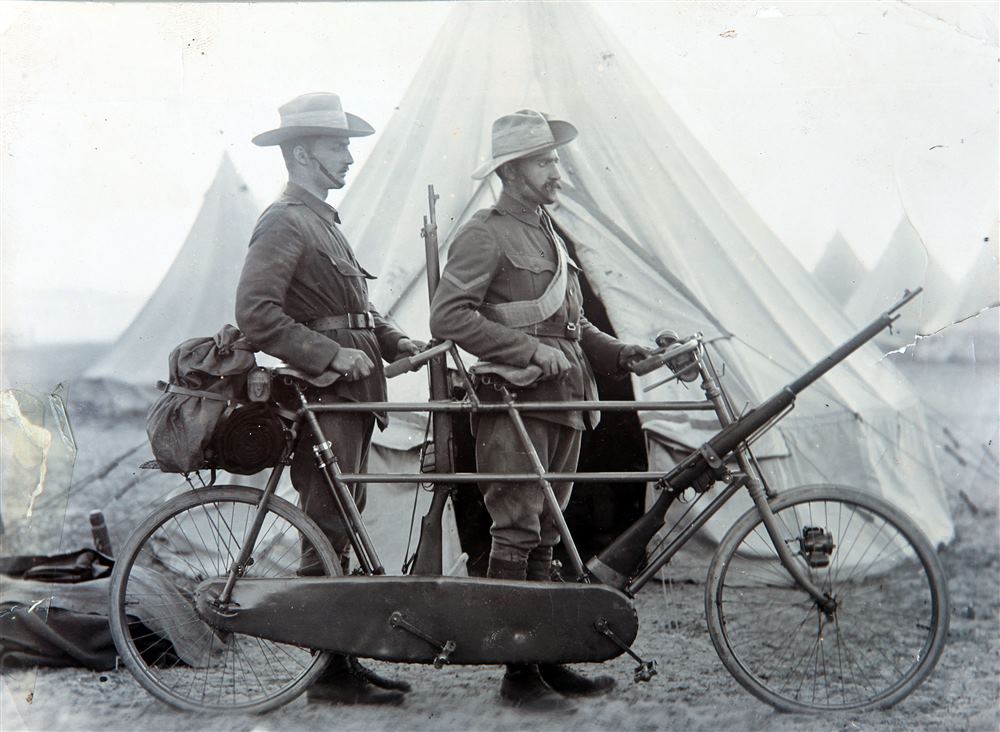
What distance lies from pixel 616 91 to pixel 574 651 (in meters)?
2.20

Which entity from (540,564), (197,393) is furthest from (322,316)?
(540,564)

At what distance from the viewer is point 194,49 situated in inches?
143

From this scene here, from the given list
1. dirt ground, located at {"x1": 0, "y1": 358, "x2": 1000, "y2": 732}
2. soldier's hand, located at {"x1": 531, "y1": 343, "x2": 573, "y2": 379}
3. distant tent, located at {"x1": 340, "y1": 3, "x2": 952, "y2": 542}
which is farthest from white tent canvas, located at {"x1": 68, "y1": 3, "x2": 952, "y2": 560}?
soldier's hand, located at {"x1": 531, "y1": 343, "x2": 573, "y2": 379}

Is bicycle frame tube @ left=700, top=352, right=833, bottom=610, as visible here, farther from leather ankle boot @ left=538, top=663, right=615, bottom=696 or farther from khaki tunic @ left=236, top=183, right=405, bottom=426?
khaki tunic @ left=236, top=183, right=405, bottom=426

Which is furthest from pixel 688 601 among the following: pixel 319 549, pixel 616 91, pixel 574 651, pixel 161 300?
pixel 161 300

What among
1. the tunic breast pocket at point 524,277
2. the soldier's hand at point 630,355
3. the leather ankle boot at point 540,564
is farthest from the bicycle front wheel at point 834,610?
the tunic breast pocket at point 524,277

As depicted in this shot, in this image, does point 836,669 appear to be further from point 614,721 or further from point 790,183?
point 790,183

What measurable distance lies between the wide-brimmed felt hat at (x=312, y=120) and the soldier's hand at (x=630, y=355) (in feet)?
4.17

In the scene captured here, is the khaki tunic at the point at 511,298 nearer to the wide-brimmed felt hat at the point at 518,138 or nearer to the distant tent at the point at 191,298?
the wide-brimmed felt hat at the point at 518,138

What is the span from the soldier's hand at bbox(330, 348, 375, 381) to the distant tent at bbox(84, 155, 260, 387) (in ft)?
2.81

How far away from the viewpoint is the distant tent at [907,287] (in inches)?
147

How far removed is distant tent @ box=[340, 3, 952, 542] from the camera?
12.2 ft

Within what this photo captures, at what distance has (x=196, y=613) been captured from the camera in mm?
3088

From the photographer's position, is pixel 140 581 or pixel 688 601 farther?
pixel 688 601
